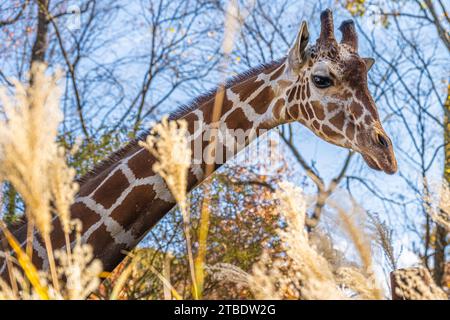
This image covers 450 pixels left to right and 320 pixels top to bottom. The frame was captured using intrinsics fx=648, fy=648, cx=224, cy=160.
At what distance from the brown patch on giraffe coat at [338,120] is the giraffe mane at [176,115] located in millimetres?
778

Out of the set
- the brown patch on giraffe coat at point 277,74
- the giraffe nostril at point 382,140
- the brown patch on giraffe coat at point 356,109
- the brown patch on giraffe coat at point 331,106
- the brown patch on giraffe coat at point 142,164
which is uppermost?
the brown patch on giraffe coat at point 277,74

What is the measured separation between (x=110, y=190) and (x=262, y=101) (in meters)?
1.24

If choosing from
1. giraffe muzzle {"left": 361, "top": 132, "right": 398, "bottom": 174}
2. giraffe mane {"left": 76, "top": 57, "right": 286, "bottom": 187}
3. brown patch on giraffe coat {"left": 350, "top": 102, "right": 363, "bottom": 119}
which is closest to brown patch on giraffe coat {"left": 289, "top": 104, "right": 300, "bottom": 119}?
brown patch on giraffe coat {"left": 350, "top": 102, "right": 363, "bottom": 119}

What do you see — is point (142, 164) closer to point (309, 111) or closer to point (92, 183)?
point (92, 183)

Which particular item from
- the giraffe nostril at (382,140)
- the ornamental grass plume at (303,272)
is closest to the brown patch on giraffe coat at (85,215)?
the giraffe nostril at (382,140)

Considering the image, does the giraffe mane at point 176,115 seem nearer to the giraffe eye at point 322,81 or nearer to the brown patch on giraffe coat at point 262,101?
the brown patch on giraffe coat at point 262,101

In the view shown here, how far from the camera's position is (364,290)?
2.05 meters

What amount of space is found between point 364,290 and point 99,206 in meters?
2.47

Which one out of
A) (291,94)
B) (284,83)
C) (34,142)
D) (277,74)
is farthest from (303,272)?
(277,74)

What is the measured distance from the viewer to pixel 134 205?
13.6 feet

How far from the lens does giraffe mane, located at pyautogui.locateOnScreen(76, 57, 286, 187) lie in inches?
178

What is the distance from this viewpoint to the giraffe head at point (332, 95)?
409cm

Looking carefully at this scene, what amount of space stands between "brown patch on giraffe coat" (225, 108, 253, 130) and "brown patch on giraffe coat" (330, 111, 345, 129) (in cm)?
57
